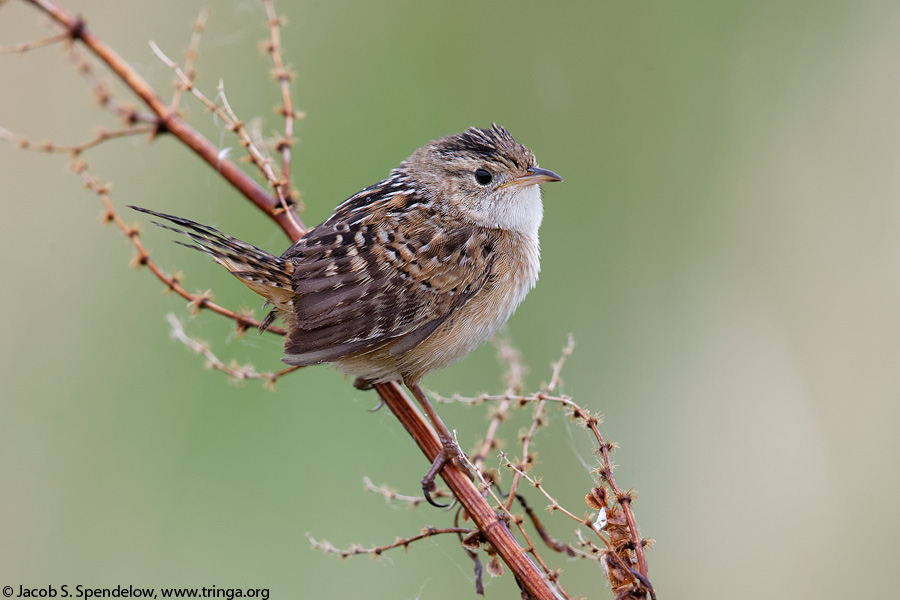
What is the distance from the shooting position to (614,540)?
1788 millimetres

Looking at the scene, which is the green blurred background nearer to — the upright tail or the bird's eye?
the upright tail

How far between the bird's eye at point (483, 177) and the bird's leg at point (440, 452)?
859mm

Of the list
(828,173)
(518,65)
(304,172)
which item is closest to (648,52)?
(518,65)

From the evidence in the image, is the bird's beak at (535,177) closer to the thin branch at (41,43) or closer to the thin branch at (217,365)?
the thin branch at (217,365)

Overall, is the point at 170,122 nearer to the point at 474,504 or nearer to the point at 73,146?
the point at 73,146

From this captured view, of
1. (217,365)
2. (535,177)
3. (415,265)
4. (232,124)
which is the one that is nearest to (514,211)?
(535,177)

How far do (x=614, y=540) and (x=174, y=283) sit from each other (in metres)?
1.56

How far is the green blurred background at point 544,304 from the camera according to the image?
387cm

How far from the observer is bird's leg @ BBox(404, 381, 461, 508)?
2.56 m

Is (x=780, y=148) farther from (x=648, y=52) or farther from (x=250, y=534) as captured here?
(x=250, y=534)

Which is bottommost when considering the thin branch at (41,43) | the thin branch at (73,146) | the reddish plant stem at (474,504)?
the reddish plant stem at (474,504)

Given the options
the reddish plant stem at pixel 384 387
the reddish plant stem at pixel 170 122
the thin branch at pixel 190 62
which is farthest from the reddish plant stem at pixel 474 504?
the thin branch at pixel 190 62

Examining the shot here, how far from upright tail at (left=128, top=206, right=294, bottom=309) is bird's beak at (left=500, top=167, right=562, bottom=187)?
3.20 ft

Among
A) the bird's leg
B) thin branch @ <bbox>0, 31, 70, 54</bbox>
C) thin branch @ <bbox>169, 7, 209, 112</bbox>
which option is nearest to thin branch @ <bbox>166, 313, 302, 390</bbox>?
the bird's leg
